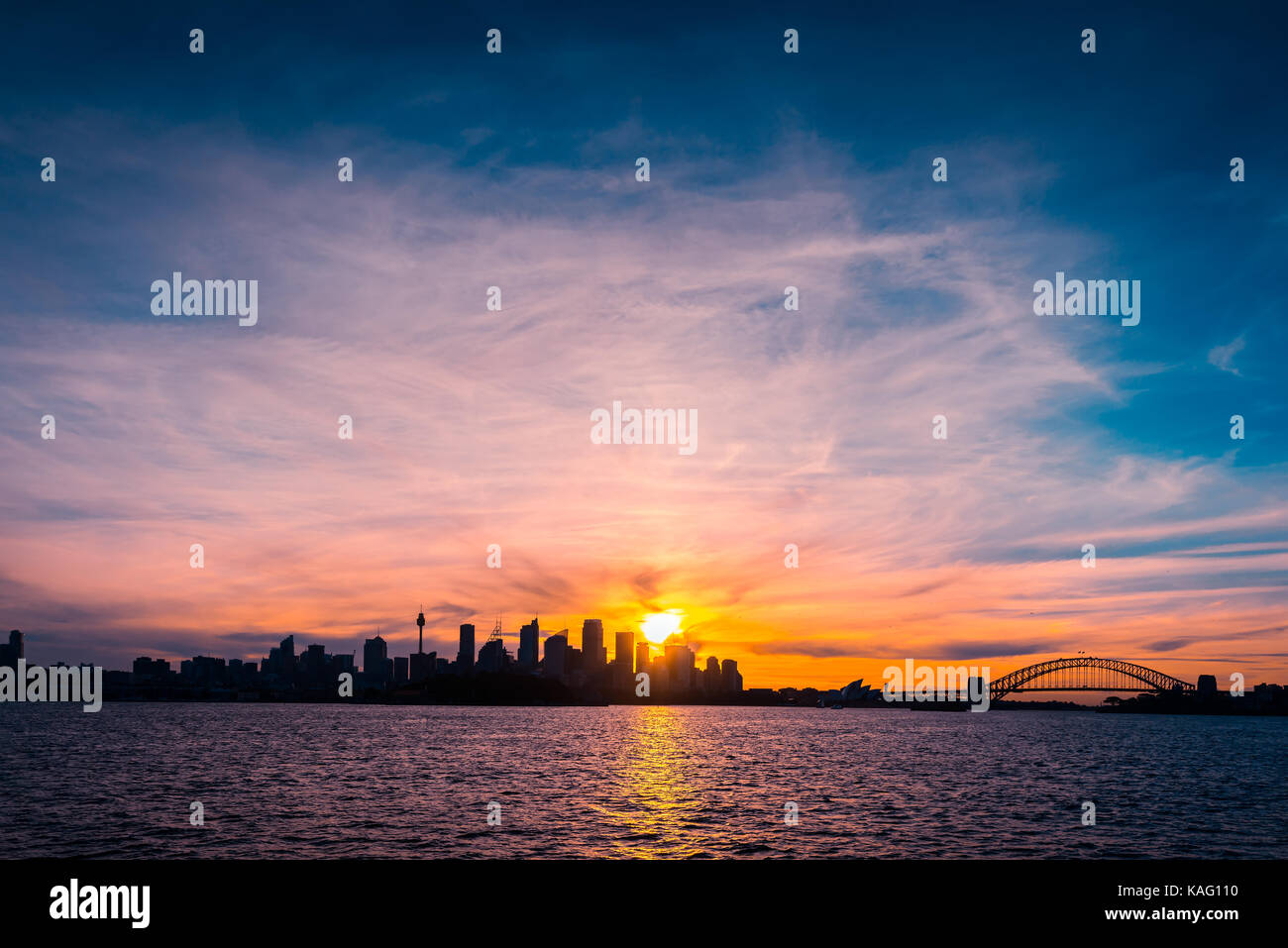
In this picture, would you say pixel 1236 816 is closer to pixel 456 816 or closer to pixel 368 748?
pixel 456 816

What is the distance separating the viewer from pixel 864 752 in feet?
380

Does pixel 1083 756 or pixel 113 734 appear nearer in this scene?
pixel 1083 756

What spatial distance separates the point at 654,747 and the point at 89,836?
89.5 meters

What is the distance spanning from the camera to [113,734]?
5773 inches
